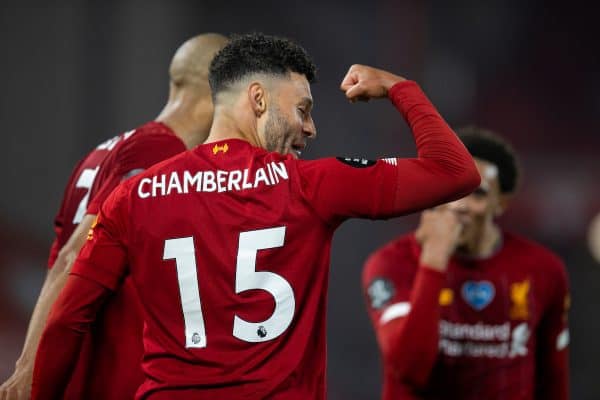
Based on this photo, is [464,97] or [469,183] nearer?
[469,183]

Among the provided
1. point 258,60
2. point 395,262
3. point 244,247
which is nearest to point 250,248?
point 244,247

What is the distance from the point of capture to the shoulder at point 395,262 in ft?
13.2

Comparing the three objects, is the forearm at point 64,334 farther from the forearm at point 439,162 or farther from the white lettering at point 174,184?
the forearm at point 439,162

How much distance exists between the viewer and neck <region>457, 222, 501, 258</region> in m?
4.06

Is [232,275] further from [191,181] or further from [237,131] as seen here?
[237,131]

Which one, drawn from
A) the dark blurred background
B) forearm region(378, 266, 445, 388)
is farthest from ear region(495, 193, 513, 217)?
the dark blurred background

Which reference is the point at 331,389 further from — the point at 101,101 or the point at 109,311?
the point at 109,311

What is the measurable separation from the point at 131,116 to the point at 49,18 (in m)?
A: 1.03

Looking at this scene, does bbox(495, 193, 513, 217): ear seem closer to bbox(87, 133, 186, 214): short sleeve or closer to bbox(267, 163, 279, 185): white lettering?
bbox(87, 133, 186, 214): short sleeve

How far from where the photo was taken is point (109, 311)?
2969mm

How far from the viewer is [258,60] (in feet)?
8.52

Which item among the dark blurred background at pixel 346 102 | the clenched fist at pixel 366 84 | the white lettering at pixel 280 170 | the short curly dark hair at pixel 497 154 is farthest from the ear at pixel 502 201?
the dark blurred background at pixel 346 102

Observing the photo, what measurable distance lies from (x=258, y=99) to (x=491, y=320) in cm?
179

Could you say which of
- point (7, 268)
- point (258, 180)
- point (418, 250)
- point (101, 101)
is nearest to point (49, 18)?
point (101, 101)
